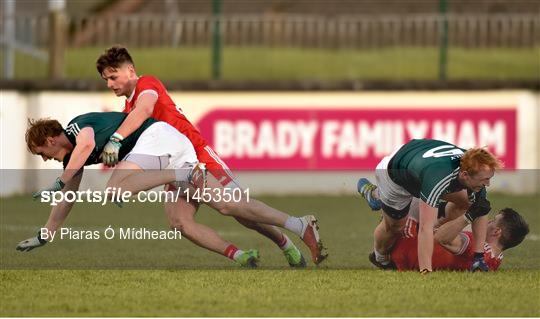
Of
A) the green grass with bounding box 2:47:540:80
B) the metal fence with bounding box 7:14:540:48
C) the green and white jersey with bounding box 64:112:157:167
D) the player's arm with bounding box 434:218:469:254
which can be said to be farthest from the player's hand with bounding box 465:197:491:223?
the green grass with bounding box 2:47:540:80

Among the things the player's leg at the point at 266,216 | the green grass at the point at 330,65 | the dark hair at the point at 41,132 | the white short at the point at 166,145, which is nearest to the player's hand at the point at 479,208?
the player's leg at the point at 266,216

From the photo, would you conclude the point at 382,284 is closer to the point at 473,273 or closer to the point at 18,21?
the point at 473,273

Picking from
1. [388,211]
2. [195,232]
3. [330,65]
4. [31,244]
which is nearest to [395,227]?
[388,211]

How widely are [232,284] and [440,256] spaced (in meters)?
1.64

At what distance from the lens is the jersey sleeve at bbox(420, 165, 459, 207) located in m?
9.89

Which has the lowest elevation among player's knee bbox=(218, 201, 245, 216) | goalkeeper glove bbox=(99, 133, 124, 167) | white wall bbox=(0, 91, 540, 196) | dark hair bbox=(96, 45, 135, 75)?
white wall bbox=(0, 91, 540, 196)

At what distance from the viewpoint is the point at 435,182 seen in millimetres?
9898

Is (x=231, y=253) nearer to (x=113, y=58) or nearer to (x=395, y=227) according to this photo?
(x=395, y=227)

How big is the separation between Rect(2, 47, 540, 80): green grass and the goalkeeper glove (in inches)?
357

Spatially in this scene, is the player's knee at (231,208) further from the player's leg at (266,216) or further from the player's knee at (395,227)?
the player's knee at (395,227)

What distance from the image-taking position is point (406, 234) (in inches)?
416

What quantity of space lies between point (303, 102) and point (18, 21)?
12.8 ft

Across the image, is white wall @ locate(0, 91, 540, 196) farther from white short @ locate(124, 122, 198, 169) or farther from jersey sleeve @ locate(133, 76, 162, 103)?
white short @ locate(124, 122, 198, 169)

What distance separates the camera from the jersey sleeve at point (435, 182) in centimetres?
989
